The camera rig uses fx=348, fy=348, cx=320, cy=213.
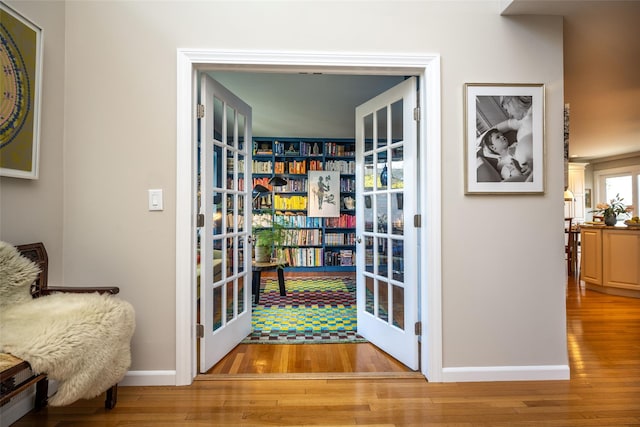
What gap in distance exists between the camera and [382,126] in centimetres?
260

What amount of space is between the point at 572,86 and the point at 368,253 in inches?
120

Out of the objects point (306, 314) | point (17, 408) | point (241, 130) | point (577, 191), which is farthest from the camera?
point (577, 191)

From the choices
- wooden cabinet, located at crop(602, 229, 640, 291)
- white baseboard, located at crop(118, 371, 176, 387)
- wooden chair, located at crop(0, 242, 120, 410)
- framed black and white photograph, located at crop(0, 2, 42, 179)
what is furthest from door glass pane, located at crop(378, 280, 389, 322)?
wooden cabinet, located at crop(602, 229, 640, 291)

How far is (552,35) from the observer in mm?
2148

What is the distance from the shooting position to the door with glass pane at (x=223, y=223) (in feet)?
7.36

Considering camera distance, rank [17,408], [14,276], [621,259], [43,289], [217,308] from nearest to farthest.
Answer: [14,276] → [17,408] → [43,289] → [217,308] → [621,259]

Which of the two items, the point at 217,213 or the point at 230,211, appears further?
the point at 230,211

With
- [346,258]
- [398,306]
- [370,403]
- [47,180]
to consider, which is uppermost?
[47,180]

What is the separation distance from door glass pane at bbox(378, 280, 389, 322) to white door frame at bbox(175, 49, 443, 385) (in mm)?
A: 402

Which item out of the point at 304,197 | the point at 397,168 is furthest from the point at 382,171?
the point at 304,197

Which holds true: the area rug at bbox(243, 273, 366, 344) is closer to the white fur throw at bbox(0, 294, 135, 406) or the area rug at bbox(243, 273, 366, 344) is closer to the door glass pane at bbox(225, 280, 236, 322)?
the door glass pane at bbox(225, 280, 236, 322)

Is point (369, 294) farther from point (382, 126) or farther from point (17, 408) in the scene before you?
point (17, 408)

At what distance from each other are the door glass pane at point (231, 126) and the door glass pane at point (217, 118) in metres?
0.08

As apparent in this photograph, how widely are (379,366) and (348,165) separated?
420 cm
